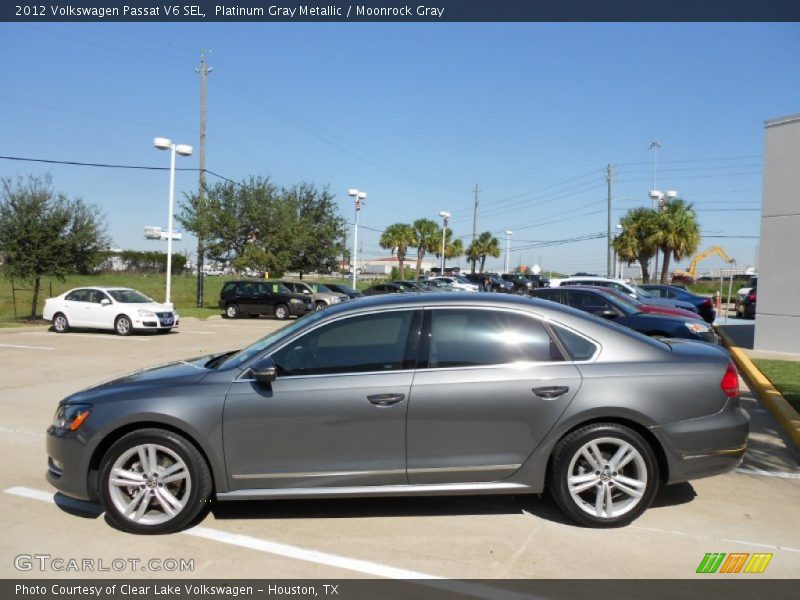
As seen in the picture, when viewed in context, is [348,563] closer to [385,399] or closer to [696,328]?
[385,399]

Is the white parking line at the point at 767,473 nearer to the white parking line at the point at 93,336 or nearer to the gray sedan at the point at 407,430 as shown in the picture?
the gray sedan at the point at 407,430

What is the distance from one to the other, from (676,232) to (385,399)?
41363 mm

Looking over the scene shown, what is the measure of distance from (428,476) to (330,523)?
813 millimetres

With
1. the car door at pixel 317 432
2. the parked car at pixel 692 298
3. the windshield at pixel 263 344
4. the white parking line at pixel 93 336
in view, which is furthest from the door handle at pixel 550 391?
the parked car at pixel 692 298

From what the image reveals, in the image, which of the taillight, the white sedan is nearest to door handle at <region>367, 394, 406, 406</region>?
the taillight

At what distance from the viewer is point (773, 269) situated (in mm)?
14188

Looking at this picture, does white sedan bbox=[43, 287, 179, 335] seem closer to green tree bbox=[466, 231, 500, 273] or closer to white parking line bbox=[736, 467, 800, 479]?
white parking line bbox=[736, 467, 800, 479]

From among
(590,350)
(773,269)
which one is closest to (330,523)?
(590,350)

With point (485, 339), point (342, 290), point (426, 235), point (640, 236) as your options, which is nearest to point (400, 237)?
point (426, 235)

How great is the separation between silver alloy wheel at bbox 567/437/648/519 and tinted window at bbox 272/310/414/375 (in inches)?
55.3

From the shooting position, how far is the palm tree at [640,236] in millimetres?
42750

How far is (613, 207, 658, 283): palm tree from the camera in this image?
140ft

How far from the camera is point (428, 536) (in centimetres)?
442

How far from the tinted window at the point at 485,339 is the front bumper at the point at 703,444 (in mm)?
927
